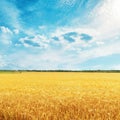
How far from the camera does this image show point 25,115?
8.84 meters

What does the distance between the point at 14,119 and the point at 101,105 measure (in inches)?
144

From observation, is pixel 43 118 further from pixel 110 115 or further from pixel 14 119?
pixel 110 115

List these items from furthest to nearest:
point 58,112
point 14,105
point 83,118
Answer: point 14,105, point 58,112, point 83,118

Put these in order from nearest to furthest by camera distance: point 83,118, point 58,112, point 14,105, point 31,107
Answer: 1. point 83,118
2. point 58,112
3. point 31,107
4. point 14,105

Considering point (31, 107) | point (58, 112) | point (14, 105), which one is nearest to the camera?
point (58, 112)

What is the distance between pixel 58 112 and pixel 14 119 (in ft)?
5.00

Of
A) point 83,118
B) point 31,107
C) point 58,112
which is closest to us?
point 83,118

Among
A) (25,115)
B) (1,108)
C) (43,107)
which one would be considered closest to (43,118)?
(25,115)

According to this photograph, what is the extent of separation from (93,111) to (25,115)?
2354 millimetres

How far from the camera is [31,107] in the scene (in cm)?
1013

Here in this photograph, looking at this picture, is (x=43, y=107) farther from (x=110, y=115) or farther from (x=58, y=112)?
(x=110, y=115)

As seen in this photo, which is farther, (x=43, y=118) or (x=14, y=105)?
(x=14, y=105)

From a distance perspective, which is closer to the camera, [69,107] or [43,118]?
[43,118]

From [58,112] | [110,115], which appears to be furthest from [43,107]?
[110,115]
